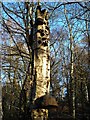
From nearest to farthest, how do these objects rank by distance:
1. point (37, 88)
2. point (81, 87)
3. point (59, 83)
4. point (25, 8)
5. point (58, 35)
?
point (37, 88), point (25, 8), point (58, 35), point (81, 87), point (59, 83)

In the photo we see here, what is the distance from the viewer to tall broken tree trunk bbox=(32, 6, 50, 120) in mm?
4836

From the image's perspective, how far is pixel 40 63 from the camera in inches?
196

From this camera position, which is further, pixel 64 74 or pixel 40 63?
pixel 64 74

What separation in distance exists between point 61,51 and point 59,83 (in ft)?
17.9

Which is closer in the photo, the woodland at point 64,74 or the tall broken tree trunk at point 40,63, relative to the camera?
the tall broken tree trunk at point 40,63

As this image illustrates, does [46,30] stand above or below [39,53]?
above

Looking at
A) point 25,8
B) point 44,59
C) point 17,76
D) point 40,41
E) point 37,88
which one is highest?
point 25,8

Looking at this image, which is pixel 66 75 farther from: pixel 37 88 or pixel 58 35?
pixel 37 88

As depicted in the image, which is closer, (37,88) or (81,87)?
(37,88)

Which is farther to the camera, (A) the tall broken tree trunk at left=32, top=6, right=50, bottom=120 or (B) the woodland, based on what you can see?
(B) the woodland

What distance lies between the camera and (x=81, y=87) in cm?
2742

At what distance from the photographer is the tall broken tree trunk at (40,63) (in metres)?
4.84

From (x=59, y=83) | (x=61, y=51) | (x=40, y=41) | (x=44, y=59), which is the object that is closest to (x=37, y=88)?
(x=44, y=59)

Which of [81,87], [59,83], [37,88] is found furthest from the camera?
[59,83]
